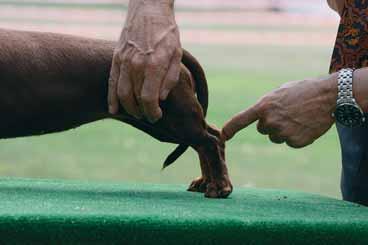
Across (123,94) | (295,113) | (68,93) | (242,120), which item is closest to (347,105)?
(295,113)

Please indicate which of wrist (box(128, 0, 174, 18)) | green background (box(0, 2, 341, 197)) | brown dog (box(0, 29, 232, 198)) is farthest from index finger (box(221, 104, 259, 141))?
green background (box(0, 2, 341, 197))

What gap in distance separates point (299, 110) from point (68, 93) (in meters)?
0.84

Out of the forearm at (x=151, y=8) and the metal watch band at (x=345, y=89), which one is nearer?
the metal watch band at (x=345, y=89)

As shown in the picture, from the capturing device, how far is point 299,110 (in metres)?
2.45

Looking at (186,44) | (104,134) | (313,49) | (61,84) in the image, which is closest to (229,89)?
(104,134)

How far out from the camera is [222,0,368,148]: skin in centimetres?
244

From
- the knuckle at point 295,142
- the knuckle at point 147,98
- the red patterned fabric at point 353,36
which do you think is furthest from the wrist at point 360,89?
Result: the knuckle at point 147,98

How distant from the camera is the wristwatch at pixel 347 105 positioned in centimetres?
244

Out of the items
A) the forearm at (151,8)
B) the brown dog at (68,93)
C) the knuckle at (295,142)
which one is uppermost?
the forearm at (151,8)

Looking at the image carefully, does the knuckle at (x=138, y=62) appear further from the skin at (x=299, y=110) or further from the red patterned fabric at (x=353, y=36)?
the red patterned fabric at (x=353, y=36)

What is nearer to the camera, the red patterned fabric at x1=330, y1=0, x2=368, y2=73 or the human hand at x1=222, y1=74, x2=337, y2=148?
the human hand at x1=222, y1=74, x2=337, y2=148

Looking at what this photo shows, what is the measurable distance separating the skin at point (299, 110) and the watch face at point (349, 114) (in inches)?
0.7

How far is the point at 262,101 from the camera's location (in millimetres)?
2445

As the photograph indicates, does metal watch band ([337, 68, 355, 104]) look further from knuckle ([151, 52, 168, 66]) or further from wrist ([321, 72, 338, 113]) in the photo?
knuckle ([151, 52, 168, 66])
